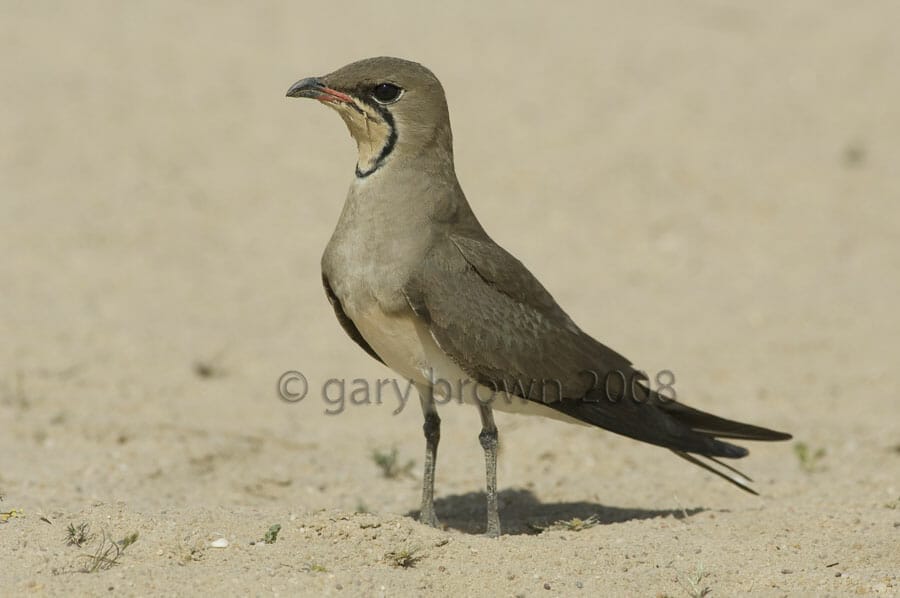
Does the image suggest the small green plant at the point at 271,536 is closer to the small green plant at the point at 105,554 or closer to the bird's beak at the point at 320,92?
the small green plant at the point at 105,554

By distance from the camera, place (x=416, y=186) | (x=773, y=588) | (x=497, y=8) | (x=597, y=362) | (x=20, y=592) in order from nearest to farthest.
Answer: (x=20, y=592) → (x=773, y=588) → (x=416, y=186) → (x=597, y=362) → (x=497, y=8)

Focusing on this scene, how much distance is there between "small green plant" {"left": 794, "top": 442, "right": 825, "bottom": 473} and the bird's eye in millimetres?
3513

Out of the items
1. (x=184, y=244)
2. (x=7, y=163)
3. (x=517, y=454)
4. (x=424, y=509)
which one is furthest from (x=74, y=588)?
(x=7, y=163)

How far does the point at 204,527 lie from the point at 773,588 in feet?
8.07

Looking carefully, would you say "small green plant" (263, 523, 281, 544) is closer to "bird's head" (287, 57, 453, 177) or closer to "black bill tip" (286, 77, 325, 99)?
"bird's head" (287, 57, 453, 177)

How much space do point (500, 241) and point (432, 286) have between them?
688 centimetres

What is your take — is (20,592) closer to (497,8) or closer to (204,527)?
(204,527)

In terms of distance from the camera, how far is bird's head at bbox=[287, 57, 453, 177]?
5.61 metres

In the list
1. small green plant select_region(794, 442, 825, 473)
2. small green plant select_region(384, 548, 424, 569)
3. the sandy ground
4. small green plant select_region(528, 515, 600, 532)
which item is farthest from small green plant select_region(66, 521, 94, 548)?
small green plant select_region(794, 442, 825, 473)

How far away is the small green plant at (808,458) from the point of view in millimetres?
7363

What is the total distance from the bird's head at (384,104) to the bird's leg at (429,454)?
1228 millimetres

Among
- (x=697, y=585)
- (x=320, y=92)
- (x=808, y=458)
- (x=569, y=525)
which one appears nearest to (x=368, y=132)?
(x=320, y=92)

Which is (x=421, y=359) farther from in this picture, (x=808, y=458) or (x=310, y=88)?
(x=808, y=458)

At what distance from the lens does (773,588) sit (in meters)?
4.96
